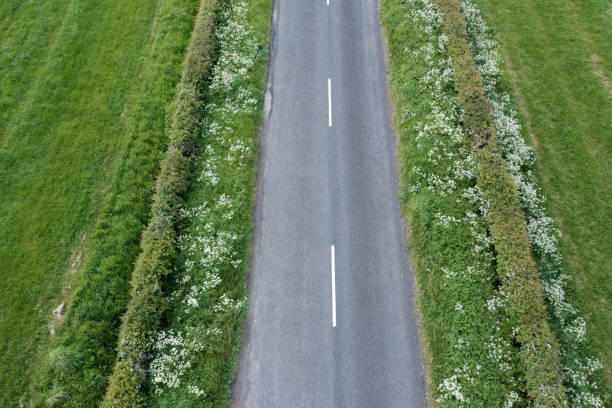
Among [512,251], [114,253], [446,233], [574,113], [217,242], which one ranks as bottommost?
[114,253]

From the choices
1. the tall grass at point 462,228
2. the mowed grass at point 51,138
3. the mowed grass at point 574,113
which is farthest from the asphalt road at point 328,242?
the mowed grass at point 51,138

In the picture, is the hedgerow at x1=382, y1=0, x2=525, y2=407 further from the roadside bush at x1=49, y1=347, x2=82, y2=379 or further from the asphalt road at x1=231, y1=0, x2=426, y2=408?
the roadside bush at x1=49, y1=347, x2=82, y2=379

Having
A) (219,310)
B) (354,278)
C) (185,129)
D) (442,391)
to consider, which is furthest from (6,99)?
(442,391)

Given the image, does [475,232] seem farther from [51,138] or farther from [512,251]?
[51,138]

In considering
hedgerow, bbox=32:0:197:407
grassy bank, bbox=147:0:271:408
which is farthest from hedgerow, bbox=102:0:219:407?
hedgerow, bbox=32:0:197:407

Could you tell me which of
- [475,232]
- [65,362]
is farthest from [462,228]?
[65,362]

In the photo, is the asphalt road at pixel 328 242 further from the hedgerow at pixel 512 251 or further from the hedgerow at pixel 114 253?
the hedgerow at pixel 114 253

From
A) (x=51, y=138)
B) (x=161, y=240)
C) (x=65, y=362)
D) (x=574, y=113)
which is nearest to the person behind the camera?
(x=65, y=362)
